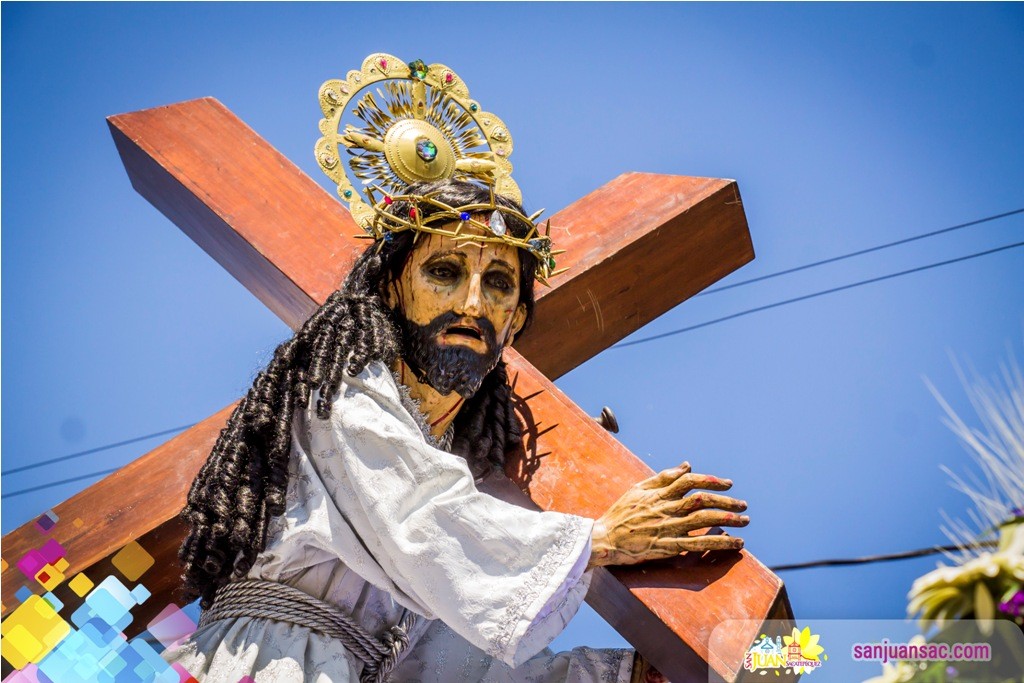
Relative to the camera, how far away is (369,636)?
2.99m

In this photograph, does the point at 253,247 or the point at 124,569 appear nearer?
the point at 124,569

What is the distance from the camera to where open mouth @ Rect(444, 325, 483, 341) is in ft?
10.5

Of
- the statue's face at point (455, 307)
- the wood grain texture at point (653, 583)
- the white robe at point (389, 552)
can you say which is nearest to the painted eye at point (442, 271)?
the statue's face at point (455, 307)

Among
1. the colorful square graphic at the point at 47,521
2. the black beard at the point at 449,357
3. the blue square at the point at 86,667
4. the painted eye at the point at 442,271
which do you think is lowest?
the blue square at the point at 86,667

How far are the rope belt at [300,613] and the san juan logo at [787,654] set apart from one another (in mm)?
848

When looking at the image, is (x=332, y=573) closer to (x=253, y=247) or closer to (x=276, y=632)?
(x=276, y=632)

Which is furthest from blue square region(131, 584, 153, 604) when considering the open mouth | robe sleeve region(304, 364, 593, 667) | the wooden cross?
the open mouth

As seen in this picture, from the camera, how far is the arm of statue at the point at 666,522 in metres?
2.95

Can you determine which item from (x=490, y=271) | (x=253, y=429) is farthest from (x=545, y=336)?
(x=253, y=429)

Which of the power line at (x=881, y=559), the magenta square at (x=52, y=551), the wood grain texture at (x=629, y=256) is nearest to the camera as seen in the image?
the power line at (x=881, y=559)

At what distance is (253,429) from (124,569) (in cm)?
74

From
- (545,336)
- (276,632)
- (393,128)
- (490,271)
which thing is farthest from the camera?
(545,336)

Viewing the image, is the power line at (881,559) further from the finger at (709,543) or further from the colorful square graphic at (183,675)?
the colorful square graphic at (183,675)

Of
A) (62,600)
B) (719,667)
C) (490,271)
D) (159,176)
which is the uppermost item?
(159,176)
